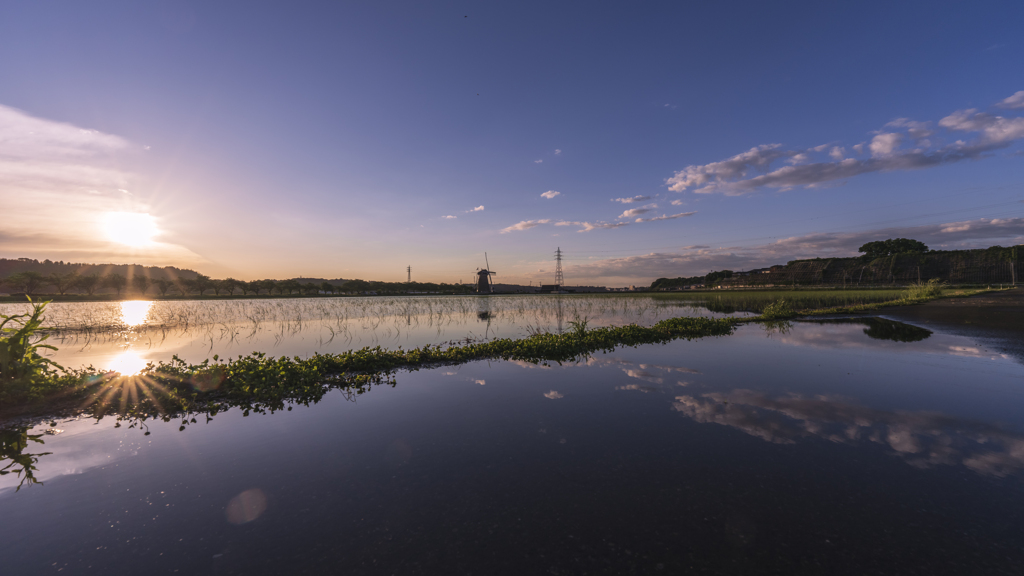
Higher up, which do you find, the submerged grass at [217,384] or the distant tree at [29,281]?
the distant tree at [29,281]

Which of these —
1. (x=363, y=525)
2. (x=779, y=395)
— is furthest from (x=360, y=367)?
(x=779, y=395)

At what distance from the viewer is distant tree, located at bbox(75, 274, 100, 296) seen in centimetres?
7988

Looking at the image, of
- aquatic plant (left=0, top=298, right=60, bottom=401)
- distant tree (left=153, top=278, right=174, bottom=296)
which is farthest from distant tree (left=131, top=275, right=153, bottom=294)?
aquatic plant (left=0, top=298, right=60, bottom=401)

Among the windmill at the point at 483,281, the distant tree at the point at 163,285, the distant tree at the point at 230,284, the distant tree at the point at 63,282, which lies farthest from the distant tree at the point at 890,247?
the distant tree at the point at 63,282

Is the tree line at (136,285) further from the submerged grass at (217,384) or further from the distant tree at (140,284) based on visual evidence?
the submerged grass at (217,384)

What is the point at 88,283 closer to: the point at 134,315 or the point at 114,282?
the point at 114,282

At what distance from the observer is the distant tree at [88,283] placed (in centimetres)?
7988

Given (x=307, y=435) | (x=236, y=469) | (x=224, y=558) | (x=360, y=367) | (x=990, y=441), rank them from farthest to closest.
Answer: (x=360, y=367), (x=307, y=435), (x=990, y=441), (x=236, y=469), (x=224, y=558)

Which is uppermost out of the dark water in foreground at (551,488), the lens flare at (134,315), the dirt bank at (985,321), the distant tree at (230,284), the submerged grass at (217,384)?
the distant tree at (230,284)

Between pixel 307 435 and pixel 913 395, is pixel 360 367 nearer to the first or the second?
pixel 307 435

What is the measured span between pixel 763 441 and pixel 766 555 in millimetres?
3328

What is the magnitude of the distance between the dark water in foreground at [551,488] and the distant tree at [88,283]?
372 ft

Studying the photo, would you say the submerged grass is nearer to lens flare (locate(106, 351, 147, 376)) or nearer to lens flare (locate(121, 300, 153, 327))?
lens flare (locate(106, 351, 147, 376))

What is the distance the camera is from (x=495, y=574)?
350 centimetres
